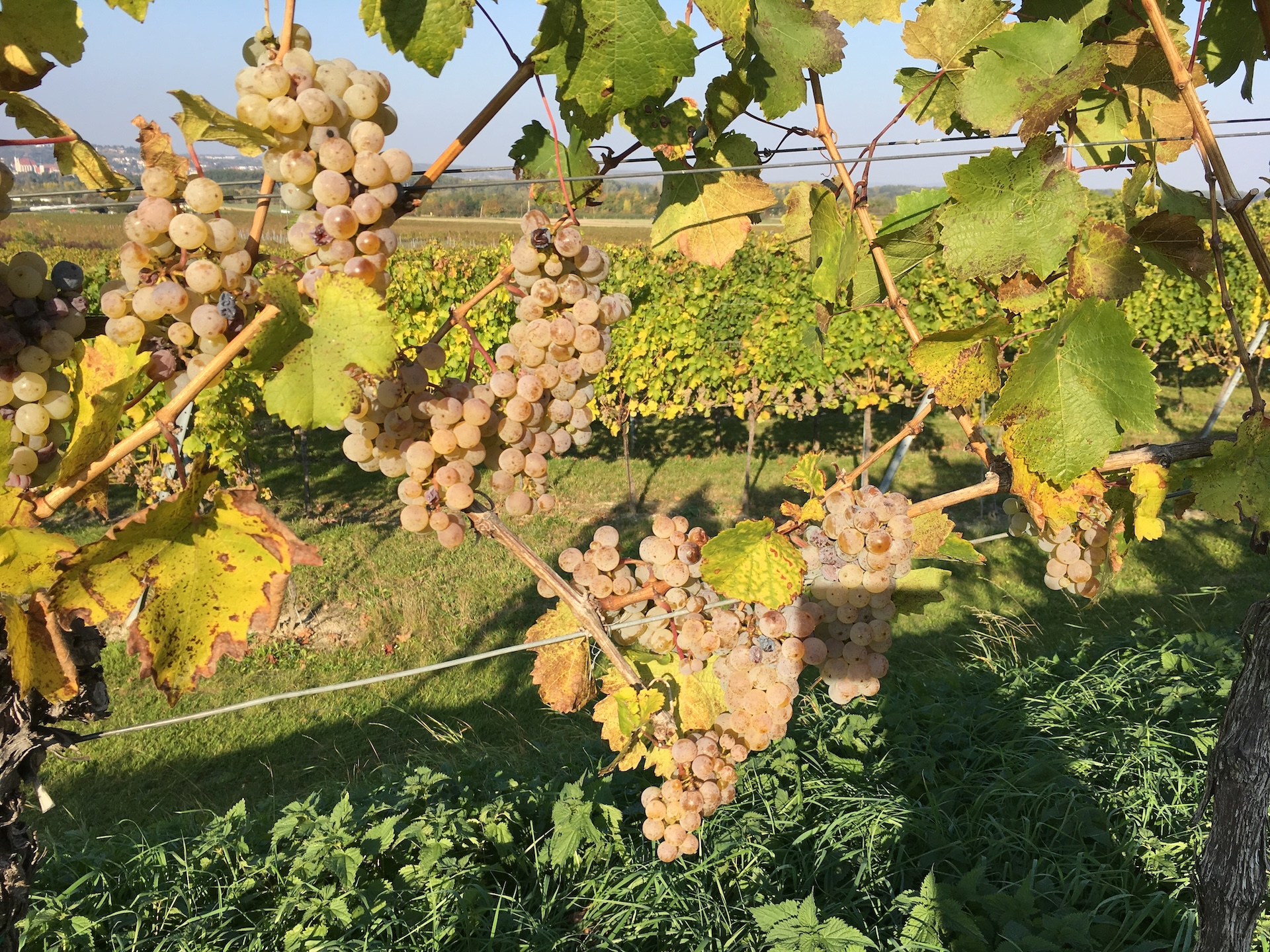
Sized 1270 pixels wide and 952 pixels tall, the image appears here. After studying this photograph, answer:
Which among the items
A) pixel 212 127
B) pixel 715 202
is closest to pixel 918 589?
pixel 715 202

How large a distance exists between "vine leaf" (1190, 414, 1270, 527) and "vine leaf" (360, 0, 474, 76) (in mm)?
1225

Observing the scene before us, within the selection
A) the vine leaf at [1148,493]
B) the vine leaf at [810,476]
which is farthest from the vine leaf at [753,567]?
the vine leaf at [1148,493]

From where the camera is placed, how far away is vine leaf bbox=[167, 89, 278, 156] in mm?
773

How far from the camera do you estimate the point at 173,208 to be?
0.88m

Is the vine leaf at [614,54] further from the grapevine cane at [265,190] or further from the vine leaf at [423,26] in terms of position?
the grapevine cane at [265,190]

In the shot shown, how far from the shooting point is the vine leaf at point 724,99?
4.61 feet

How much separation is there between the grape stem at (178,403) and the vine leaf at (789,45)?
85cm

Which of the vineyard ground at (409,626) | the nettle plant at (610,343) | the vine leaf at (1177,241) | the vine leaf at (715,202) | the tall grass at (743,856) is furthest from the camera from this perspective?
the vineyard ground at (409,626)

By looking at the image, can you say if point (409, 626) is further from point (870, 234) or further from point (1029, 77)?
point (1029, 77)

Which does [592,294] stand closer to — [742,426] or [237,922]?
[237,922]

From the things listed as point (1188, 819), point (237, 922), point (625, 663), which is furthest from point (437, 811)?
point (1188, 819)

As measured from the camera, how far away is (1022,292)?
1.49 metres

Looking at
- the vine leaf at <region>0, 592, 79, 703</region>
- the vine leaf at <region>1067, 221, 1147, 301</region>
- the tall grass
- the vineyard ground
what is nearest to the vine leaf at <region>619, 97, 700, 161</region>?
the vine leaf at <region>1067, 221, 1147, 301</region>

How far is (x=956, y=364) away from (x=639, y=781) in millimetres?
2626
